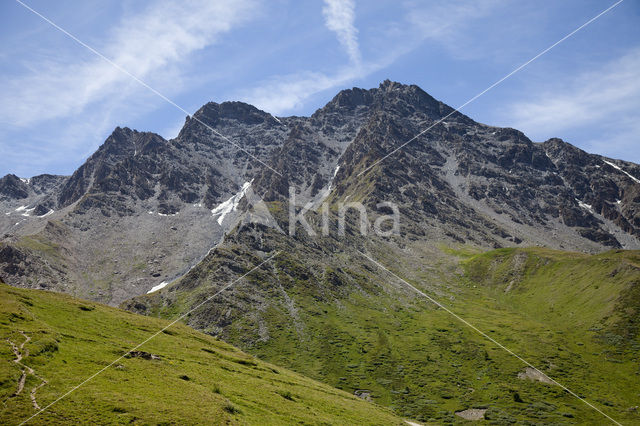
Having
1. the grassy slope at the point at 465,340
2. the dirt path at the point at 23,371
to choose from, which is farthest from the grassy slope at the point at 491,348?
the dirt path at the point at 23,371

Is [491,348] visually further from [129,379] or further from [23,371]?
[23,371]

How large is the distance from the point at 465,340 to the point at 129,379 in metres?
130

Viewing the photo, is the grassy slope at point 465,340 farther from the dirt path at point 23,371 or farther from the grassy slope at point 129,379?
the dirt path at point 23,371

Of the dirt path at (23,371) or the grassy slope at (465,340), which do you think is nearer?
the dirt path at (23,371)

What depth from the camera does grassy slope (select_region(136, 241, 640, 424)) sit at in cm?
10744

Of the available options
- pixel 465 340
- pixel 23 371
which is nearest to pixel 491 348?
pixel 465 340

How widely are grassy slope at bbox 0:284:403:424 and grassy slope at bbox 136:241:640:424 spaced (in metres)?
57.3


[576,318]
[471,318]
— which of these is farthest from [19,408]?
[576,318]

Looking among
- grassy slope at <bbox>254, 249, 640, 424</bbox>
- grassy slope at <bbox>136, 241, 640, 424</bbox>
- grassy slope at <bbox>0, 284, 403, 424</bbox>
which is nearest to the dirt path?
grassy slope at <bbox>0, 284, 403, 424</bbox>

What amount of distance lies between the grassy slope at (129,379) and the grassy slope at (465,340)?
188 ft

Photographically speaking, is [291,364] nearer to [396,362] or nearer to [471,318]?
[396,362]

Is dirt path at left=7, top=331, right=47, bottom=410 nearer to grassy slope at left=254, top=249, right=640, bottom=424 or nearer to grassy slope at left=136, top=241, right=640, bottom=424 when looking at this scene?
grassy slope at left=136, top=241, right=640, bottom=424

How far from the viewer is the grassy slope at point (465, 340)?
352 feet

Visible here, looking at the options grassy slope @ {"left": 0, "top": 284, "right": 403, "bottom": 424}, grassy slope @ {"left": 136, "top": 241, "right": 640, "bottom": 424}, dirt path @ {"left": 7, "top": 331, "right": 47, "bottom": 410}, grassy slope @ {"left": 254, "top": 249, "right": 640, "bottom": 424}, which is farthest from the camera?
grassy slope @ {"left": 136, "top": 241, "right": 640, "bottom": 424}
